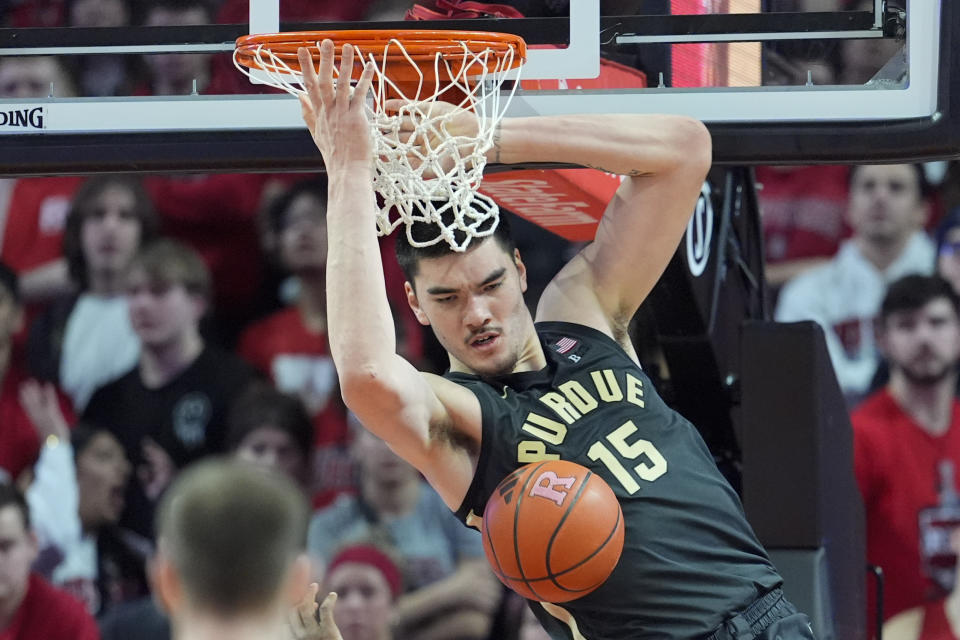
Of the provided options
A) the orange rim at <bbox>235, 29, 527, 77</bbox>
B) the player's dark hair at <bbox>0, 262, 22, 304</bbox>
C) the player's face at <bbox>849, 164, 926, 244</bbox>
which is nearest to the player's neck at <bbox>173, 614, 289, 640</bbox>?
the orange rim at <bbox>235, 29, 527, 77</bbox>

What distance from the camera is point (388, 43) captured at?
3.08 meters

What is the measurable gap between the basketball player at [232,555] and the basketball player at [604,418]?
86 cm

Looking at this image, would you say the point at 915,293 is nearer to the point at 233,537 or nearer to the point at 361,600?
the point at 361,600

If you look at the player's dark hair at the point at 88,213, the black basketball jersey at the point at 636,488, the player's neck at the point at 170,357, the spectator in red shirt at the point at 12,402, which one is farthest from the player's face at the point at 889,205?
the spectator in red shirt at the point at 12,402

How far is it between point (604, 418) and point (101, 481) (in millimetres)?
3449

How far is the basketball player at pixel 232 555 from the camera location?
2137mm

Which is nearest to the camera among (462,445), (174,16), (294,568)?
(294,568)

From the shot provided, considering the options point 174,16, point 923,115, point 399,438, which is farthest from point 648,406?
point 174,16

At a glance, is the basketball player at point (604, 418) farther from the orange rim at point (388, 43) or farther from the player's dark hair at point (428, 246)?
the orange rim at point (388, 43)

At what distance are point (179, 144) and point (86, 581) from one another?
3.12m

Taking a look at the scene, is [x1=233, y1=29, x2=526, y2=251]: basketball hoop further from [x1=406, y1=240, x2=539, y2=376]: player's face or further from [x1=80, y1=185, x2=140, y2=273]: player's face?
[x1=80, y1=185, x2=140, y2=273]: player's face

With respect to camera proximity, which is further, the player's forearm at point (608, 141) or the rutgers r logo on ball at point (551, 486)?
the player's forearm at point (608, 141)

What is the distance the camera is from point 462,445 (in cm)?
342

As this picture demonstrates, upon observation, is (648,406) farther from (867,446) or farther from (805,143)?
(867,446)
